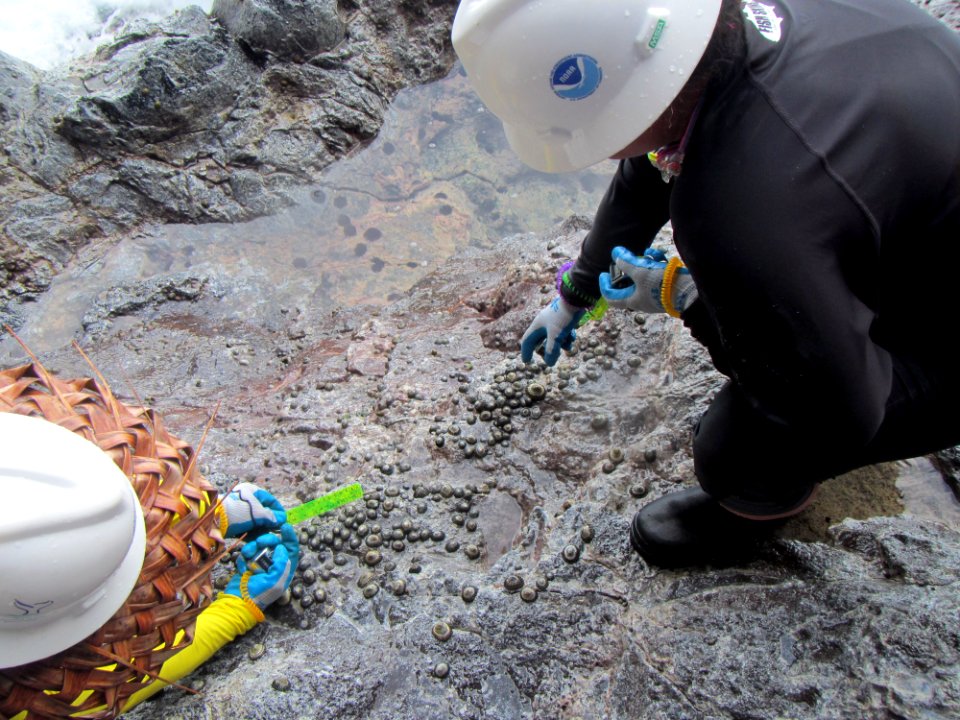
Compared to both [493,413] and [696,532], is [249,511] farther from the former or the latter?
[696,532]

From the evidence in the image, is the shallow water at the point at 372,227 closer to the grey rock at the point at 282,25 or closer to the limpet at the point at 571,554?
the grey rock at the point at 282,25

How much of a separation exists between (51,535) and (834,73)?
2.10 m

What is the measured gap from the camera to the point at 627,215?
2572mm

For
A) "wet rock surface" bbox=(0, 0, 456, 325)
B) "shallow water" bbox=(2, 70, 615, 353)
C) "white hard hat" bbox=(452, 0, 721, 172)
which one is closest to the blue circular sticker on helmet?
"white hard hat" bbox=(452, 0, 721, 172)

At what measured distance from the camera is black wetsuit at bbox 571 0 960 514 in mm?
1391

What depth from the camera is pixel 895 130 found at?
4.63ft

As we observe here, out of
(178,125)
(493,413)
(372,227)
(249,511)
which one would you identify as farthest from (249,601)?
(178,125)

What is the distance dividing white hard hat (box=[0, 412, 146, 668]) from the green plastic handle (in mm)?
1380

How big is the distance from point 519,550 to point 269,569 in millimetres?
1095

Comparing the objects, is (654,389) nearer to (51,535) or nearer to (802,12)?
(802,12)

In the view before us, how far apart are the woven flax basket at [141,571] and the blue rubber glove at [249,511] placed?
541 mm

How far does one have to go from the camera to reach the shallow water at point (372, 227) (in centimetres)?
516

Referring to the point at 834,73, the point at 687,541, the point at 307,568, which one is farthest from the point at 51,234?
the point at 834,73

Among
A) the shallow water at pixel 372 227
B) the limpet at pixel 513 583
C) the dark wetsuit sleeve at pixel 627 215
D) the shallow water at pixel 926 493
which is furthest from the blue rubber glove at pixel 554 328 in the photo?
the shallow water at pixel 372 227
